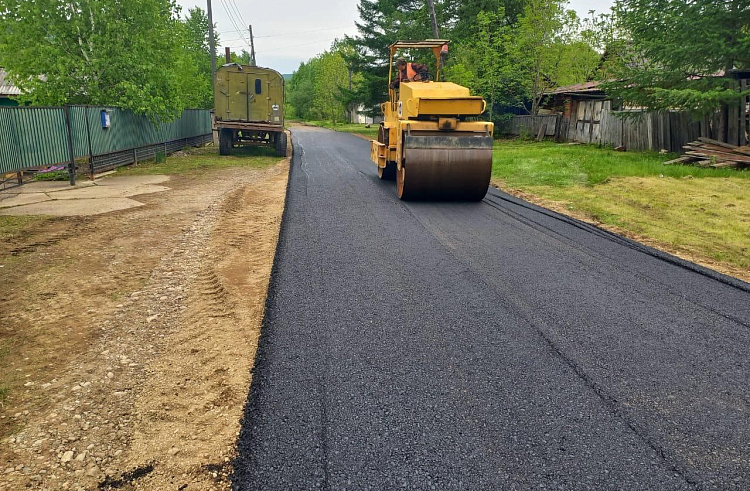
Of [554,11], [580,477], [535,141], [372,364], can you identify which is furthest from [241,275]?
[554,11]

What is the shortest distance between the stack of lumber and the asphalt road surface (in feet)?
30.6

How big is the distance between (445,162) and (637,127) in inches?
493

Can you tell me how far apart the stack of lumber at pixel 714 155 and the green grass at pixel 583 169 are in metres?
0.59

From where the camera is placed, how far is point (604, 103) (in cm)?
2142

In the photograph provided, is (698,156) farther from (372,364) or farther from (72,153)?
(72,153)

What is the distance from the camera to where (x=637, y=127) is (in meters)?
18.5

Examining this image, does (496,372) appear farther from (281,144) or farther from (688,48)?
(281,144)

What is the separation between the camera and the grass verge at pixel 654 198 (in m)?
6.84

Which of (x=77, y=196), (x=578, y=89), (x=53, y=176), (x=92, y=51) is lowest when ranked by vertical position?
Result: (x=77, y=196)

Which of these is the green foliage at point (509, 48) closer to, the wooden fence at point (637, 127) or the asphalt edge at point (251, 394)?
the wooden fence at point (637, 127)

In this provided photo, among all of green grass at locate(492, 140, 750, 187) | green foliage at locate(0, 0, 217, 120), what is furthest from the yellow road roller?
green foliage at locate(0, 0, 217, 120)

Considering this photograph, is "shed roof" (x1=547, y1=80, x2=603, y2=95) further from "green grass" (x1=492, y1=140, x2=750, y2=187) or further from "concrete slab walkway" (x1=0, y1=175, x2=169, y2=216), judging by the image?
"concrete slab walkway" (x1=0, y1=175, x2=169, y2=216)

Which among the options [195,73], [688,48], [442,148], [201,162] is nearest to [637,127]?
[688,48]

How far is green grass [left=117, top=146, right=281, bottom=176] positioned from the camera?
1480 cm
